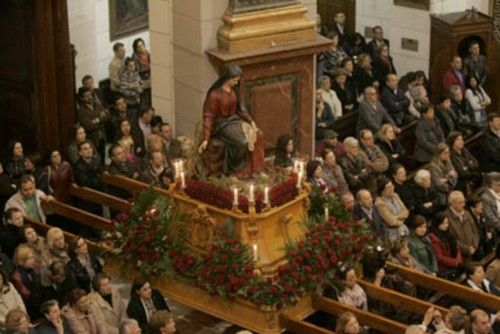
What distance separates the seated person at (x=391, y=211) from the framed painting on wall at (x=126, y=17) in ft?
21.9

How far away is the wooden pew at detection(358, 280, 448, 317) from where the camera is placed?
13.2m

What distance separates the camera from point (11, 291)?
12.9m

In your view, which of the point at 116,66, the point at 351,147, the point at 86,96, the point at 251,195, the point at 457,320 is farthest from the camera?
the point at 116,66

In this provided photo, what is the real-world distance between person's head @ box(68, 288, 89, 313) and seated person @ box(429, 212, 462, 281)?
14.1 ft

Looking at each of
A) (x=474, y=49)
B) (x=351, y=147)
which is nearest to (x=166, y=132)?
(x=351, y=147)

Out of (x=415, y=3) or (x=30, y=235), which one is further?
(x=415, y=3)

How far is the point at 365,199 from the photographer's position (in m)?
15.4

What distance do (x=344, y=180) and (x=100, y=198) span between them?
2977 mm

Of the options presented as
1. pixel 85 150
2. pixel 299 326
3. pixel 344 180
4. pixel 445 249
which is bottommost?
pixel 445 249

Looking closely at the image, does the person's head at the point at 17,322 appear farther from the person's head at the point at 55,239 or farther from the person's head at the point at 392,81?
the person's head at the point at 392,81

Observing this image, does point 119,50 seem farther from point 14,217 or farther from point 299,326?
point 299,326

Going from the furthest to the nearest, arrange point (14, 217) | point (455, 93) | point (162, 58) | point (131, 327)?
point (455, 93) < point (162, 58) < point (14, 217) < point (131, 327)

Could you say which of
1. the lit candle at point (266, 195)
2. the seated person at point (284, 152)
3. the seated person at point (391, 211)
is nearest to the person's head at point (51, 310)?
the lit candle at point (266, 195)

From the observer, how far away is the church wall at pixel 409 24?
70.9ft
